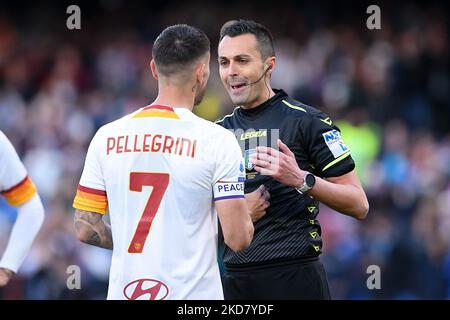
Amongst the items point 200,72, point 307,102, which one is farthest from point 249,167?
point 307,102

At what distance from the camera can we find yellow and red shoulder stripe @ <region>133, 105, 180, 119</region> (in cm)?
452

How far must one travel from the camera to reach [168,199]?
173 inches

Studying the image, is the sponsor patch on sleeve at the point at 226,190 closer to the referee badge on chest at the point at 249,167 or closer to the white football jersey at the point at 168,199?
the white football jersey at the point at 168,199

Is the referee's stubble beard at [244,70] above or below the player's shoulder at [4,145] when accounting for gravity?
above

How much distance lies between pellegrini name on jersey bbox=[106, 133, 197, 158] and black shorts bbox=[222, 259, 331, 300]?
4.36 ft

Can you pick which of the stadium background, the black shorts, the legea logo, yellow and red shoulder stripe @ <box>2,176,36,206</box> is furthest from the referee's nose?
the stadium background

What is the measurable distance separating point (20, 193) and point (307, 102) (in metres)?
8.13

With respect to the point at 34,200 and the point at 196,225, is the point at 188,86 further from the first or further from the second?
the point at 34,200

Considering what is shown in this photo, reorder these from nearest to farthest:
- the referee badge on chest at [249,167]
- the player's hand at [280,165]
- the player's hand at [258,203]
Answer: the player's hand at [280,165]
the player's hand at [258,203]
the referee badge on chest at [249,167]

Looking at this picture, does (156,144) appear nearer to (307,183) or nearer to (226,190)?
(226,190)

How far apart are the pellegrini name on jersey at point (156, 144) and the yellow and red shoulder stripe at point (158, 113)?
Answer: 0.38 feet

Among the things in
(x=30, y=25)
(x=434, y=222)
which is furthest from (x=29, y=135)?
(x=434, y=222)

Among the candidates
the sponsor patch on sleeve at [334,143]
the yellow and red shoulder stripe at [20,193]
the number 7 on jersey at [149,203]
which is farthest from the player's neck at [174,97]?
the yellow and red shoulder stripe at [20,193]

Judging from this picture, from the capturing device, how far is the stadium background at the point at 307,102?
1091 cm
